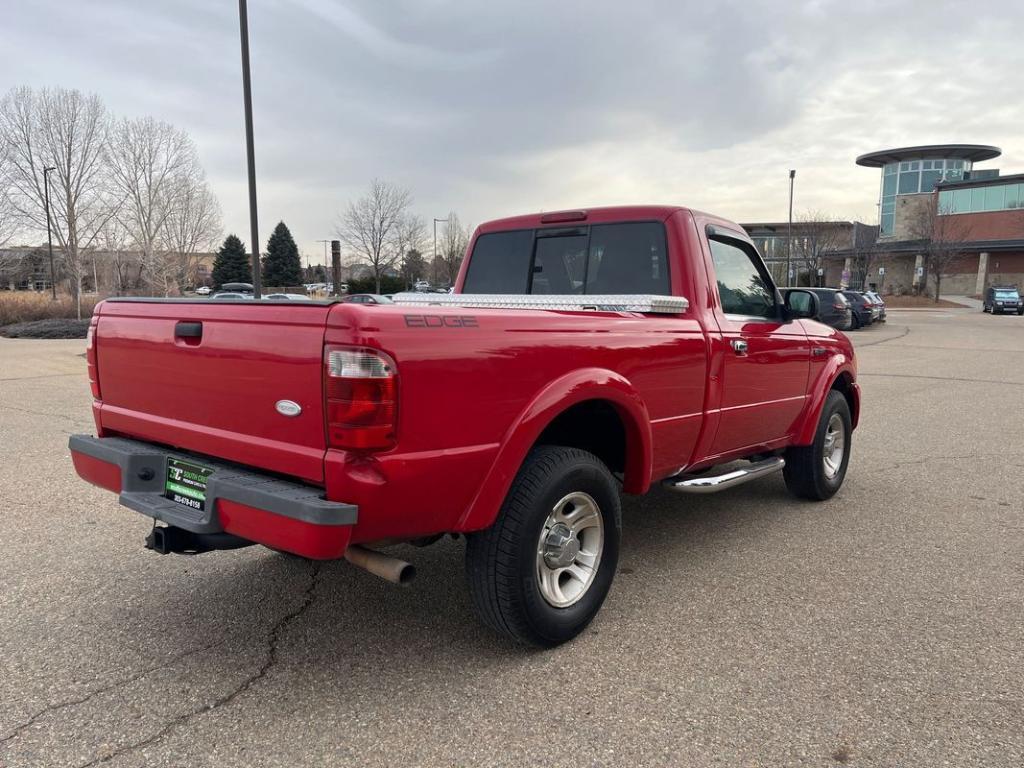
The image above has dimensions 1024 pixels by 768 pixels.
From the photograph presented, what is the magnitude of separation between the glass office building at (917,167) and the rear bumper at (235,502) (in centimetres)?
8077

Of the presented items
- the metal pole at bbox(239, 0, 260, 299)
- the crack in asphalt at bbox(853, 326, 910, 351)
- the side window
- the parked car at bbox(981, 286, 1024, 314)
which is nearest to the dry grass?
the metal pole at bbox(239, 0, 260, 299)

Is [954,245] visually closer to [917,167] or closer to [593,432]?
[917,167]

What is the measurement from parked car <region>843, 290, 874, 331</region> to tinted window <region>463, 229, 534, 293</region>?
26277 millimetres

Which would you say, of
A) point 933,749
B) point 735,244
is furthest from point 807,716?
point 735,244

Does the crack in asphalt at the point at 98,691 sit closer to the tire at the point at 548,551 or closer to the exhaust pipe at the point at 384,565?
the exhaust pipe at the point at 384,565

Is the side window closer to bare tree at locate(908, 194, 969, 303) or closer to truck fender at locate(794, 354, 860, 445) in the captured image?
truck fender at locate(794, 354, 860, 445)

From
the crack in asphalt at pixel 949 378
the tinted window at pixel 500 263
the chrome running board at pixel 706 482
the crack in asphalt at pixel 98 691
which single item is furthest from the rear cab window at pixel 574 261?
the crack in asphalt at pixel 949 378

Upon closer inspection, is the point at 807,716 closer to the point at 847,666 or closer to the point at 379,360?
the point at 847,666

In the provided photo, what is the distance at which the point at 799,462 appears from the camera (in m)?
5.33

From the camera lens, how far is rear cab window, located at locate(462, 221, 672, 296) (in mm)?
4117

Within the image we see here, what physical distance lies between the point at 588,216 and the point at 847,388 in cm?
279

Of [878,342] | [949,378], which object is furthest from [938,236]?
[949,378]

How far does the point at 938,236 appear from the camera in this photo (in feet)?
197

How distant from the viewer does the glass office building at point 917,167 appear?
73500 mm
